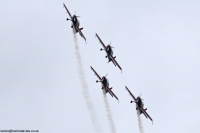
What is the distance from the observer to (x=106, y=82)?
198125mm

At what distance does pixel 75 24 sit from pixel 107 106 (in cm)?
2638

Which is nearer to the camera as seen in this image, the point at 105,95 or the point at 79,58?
the point at 79,58

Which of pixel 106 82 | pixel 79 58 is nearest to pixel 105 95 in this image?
pixel 106 82

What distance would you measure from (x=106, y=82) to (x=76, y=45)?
54.1ft

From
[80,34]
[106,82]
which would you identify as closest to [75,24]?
[80,34]

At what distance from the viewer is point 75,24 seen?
7736 inches

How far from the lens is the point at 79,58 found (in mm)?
186500

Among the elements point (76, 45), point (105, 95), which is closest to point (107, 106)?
point (105, 95)

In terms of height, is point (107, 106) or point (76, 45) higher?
point (76, 45)

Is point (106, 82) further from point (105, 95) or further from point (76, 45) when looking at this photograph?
point (76, 45)

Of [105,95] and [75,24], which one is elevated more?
[75,24]

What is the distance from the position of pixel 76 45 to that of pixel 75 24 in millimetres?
9670

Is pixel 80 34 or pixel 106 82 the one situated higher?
pixel 80 34

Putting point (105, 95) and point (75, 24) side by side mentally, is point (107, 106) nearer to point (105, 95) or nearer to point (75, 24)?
point (105, 95)
